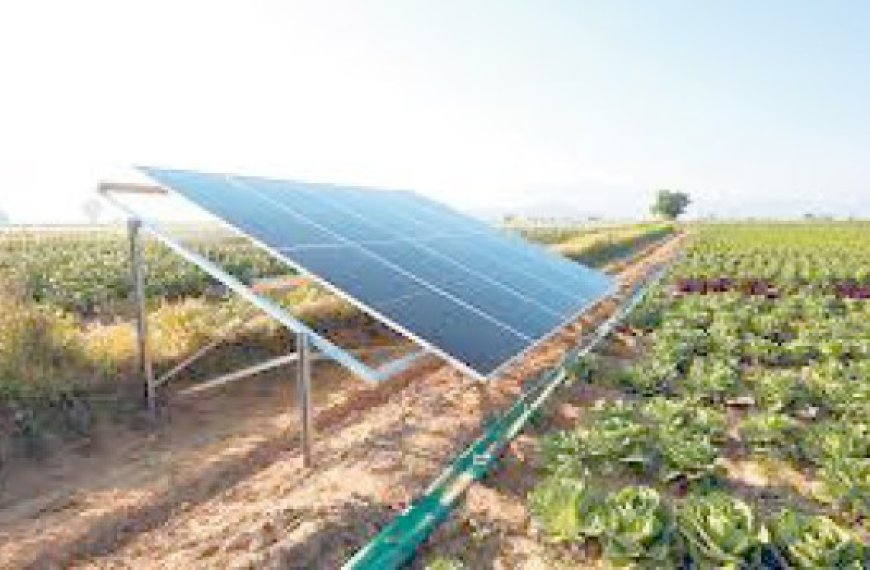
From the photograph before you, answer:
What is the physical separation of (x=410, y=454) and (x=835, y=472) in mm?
4031

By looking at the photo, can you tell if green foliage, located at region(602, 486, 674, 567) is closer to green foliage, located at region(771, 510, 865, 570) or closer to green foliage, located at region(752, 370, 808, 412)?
green foliage, located at region(771, 510, 865, 570)

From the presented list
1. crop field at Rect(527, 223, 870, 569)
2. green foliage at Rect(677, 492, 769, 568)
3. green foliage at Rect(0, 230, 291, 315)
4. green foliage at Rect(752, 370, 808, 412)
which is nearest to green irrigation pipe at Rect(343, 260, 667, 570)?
crop field at Rect(527, 223, 870, 569)

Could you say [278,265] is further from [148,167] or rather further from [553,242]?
[553,242]

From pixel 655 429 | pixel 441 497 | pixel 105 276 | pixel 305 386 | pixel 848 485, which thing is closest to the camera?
pixel 441 497

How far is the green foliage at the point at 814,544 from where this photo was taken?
573 centimetres

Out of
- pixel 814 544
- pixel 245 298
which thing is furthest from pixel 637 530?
pixel 245 298

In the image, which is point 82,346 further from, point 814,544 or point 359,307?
point 814,544

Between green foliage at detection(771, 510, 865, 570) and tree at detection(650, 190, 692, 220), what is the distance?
131899mm

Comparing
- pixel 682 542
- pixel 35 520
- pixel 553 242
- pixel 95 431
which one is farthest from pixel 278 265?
pixel 553 242

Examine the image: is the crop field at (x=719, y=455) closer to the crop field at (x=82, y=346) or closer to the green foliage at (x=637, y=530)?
the green foliage at (x=637, y=530)

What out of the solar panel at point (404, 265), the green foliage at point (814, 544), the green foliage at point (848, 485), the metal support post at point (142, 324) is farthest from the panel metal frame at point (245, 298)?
the green foliage at point (848, 485)

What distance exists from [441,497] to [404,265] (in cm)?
335

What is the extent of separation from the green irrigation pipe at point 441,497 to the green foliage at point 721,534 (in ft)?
6.15

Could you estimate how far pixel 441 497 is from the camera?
691cm
